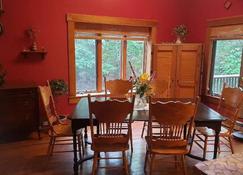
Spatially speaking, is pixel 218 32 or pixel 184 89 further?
pixel 184 89

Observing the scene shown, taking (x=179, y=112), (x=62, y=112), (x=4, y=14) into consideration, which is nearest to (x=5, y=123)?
(x=62, y=112)

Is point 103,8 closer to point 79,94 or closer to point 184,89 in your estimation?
point 79,94

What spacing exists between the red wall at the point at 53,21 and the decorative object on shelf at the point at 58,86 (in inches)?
9.5

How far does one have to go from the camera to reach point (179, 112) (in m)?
2.21

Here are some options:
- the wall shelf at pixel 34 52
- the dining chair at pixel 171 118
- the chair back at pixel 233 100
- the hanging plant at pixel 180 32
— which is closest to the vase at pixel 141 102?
the dining chair at pixel 171 118

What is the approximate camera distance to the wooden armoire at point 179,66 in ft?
14.7

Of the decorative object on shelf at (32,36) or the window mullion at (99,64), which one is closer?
the decorative object on shelf at (32,36)

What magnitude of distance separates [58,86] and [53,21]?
115cm

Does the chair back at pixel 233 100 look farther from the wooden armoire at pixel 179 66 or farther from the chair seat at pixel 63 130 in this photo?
the chair seat at pixel 63 130

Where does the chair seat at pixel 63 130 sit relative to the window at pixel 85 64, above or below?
below

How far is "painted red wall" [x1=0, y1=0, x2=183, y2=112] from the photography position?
12.3ft

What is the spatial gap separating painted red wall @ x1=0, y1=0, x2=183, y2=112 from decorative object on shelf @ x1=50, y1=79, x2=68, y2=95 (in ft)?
0.79

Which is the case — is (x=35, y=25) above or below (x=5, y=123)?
above

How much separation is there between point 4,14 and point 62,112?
193cm
